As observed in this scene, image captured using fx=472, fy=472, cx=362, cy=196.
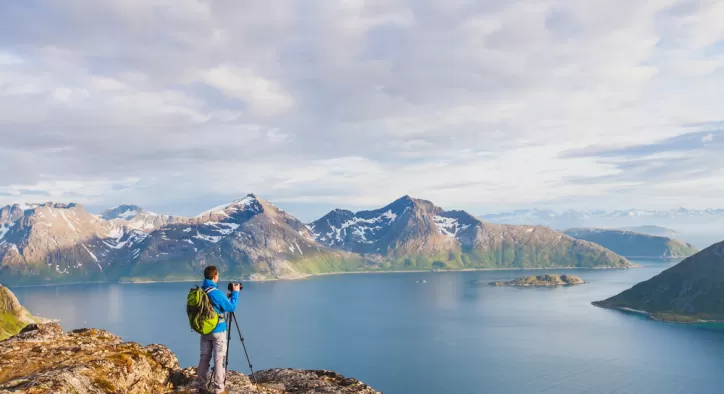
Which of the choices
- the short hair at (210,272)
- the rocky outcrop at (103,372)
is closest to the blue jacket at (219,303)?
the short hair at (210,272)

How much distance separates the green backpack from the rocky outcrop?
2.66m

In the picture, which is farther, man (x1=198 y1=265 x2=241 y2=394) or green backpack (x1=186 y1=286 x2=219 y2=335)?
man (x1=198 y1=265 x2=241 y2=394)

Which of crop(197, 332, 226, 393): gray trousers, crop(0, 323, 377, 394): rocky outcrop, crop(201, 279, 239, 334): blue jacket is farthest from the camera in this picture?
crop(201, 279, 239, 334): blue jacket

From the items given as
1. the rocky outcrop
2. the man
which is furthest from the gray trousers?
the rocky outcrop

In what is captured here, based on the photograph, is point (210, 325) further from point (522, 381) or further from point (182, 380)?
point (522, 381)

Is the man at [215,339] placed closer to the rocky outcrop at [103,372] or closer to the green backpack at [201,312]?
the green backpack at [201,312]

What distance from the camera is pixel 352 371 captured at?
566 ft

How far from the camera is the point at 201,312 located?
54.0 feet

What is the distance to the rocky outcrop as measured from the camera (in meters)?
14.8

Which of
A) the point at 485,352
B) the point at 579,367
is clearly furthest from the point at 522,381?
the point at 485,352

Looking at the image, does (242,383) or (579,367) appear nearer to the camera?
(242,383)

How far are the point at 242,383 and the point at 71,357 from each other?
21.6 feet

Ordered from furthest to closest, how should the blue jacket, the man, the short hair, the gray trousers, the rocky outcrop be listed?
the short hair → the blue jacket → the man → the gray trousers → the rocky outcrop

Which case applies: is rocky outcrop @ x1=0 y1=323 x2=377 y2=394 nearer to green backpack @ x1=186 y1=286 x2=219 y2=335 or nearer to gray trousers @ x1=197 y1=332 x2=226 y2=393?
gray trousers @ x1=197 y1=332 x2=226 y2=393
